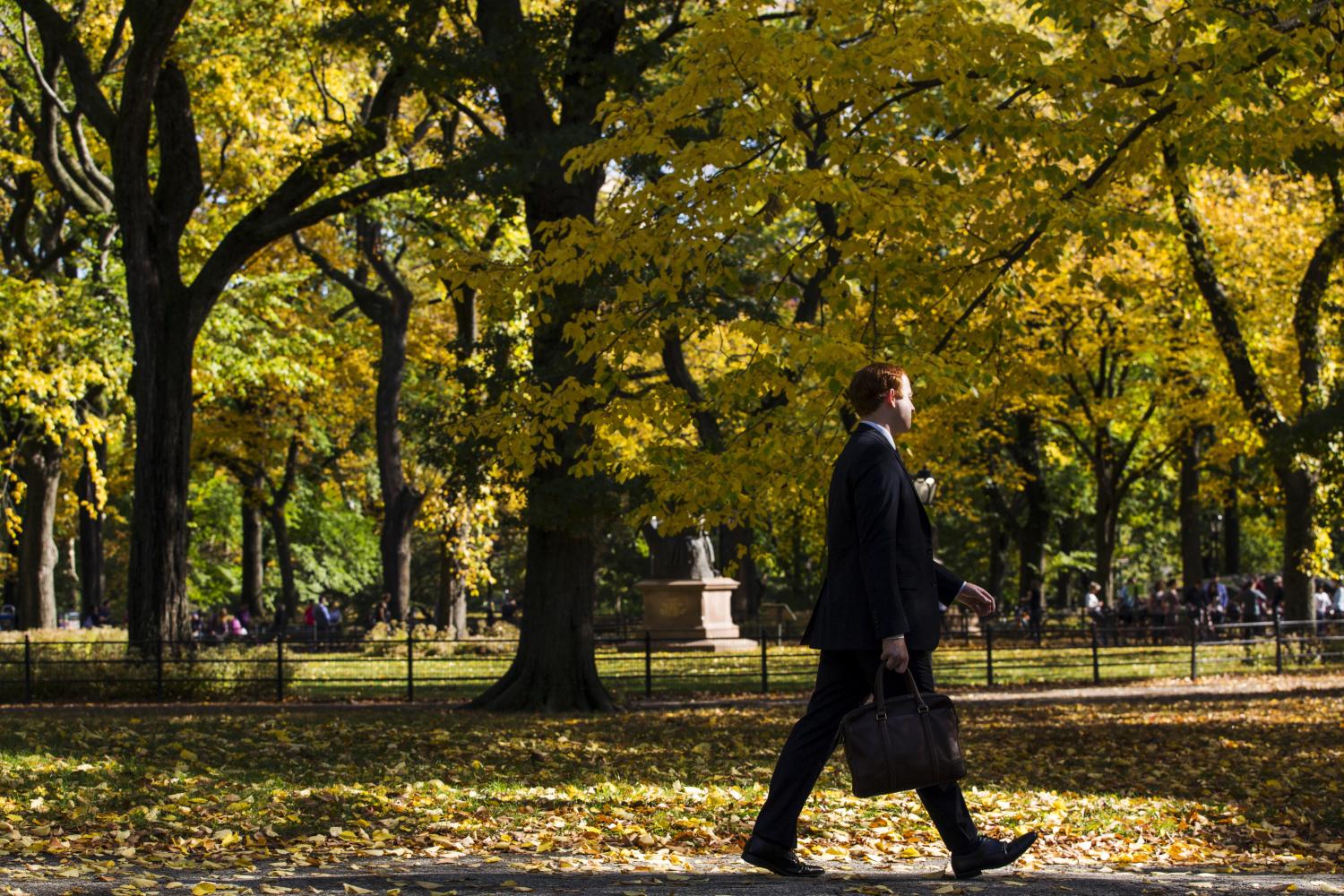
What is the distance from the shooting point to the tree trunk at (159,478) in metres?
20.9

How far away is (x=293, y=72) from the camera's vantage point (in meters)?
24.5

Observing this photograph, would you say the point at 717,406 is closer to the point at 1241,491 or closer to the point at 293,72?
the point at 293,72

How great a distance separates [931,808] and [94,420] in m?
24.0

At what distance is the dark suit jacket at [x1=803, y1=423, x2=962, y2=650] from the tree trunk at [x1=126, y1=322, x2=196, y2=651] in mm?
16635

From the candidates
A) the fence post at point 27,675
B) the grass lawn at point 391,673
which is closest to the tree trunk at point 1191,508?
the grass lawn at point 391,673

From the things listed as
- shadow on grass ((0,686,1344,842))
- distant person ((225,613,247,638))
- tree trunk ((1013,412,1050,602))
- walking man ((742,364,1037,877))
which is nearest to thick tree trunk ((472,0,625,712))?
shadow on grass ((0,686,1344,842))

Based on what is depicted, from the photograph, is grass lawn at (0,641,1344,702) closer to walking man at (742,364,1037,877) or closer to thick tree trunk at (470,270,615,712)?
thick tree trunk at (470,270,615,712)

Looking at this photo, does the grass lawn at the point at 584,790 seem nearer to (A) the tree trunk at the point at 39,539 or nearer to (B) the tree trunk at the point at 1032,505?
(A) the tree trunk at the point at 39,539

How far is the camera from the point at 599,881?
6176 mm

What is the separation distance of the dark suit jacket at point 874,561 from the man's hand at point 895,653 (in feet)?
0.10

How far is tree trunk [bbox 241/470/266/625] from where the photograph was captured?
4209 cm

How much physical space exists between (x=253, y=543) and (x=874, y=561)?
40.5m

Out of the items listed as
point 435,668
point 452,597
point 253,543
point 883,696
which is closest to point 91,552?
point 253,543

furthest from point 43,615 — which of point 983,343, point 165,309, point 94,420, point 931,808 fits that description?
point 931,808
